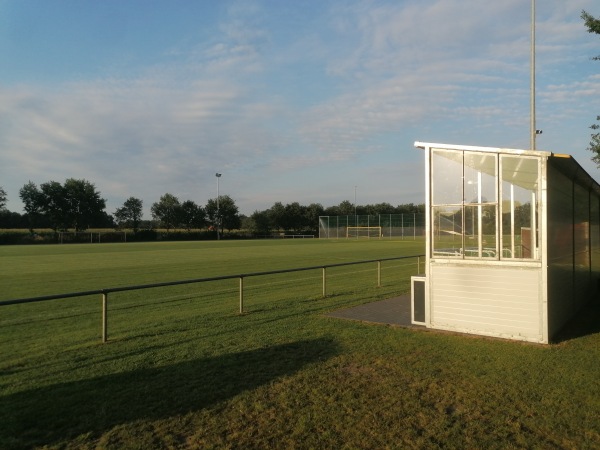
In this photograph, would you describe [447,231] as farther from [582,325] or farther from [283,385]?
[283,385]

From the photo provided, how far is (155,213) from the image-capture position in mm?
108562

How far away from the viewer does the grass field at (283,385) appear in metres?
4.17

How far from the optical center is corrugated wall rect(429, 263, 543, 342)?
291 inches

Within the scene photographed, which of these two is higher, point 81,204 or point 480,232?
point 81,204

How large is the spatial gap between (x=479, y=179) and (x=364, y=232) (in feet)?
208

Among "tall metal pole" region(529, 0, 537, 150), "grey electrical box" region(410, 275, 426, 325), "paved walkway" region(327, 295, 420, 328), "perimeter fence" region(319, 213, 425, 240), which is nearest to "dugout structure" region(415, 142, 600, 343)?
"grey electrical box" region(410, 275, 426, 325)

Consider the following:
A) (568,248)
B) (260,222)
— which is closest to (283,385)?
(568,248)

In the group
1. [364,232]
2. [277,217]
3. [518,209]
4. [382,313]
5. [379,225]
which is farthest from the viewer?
[277,217]

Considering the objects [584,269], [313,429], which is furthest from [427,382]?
[584,269]

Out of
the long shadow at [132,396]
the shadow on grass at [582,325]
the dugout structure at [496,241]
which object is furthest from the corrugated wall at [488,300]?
the long shadow at [132,396]

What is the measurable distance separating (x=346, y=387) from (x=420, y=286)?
378cm

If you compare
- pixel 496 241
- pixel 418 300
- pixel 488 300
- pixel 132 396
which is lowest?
pixel 132 396

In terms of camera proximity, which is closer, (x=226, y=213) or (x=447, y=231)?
(x=447, y=231)

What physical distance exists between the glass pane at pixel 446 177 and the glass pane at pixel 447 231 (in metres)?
0.16
